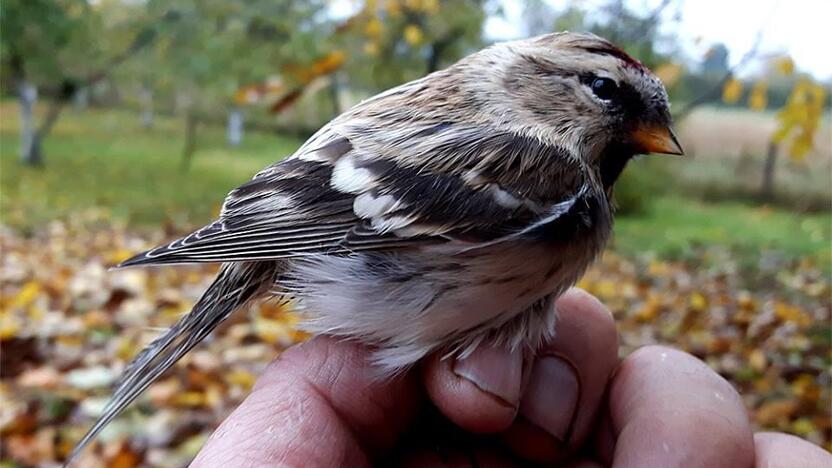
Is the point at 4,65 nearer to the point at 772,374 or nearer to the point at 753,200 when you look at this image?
the point at 772,374

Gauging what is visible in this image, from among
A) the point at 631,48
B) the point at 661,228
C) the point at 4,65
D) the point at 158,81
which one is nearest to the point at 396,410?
the point at 631,48

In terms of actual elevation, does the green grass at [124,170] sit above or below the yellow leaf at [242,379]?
below

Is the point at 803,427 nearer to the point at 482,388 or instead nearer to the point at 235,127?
the point at 482,388

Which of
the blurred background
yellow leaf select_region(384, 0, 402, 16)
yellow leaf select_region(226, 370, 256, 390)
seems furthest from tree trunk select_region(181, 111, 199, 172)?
yellow leaf select_region(226, 370, 256, 390)

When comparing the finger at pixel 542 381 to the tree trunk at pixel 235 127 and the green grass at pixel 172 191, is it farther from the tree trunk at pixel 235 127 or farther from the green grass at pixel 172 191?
the tree trunk at pixel 235 127

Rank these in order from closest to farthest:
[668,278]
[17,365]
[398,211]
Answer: [398,211] → [17,365] → [668,278]

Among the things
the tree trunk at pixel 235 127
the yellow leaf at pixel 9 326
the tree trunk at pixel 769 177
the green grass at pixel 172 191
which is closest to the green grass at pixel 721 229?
the green grass at pixel 172 191
